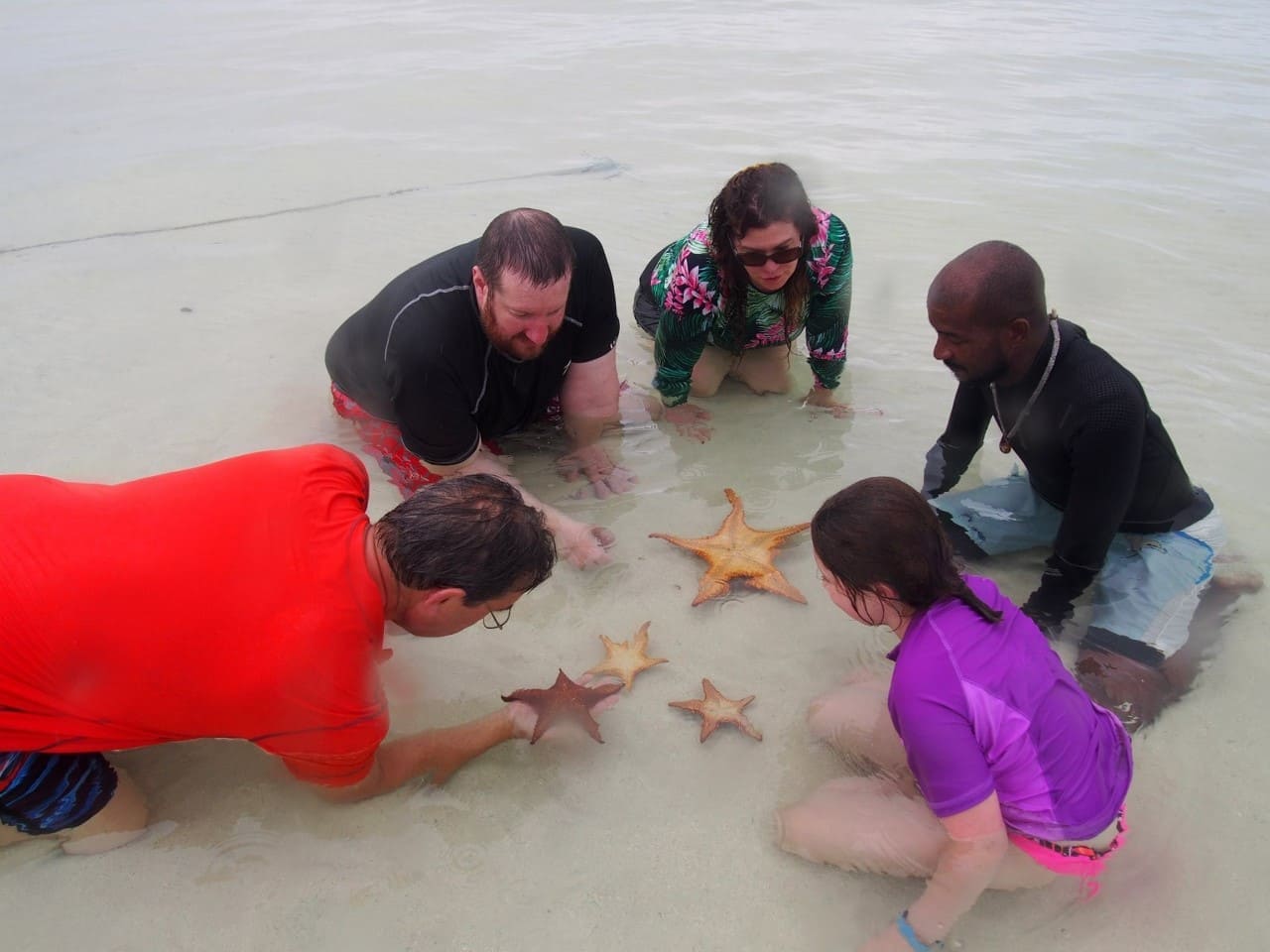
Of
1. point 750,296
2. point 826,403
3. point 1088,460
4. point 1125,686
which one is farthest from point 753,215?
point 1125,686

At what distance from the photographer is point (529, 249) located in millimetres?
3127

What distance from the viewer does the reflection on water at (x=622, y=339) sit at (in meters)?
2.54

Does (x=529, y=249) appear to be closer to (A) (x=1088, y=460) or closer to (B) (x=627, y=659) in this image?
(B) (x=627, y=659)

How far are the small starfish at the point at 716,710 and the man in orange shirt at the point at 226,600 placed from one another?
0.93m

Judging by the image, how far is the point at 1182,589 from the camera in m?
3.15

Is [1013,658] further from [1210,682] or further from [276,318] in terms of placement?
[276,318]

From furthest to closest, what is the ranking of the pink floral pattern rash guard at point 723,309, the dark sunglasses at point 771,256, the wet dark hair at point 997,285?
the pink floral pattern rash guard at point 723,309
the dark sunglasses at point 771,256
the wet dark hair at point 997,285

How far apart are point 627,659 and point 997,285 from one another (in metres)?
1.81

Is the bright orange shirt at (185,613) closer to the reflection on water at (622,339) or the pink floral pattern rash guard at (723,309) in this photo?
the reflection on water at (622,339)

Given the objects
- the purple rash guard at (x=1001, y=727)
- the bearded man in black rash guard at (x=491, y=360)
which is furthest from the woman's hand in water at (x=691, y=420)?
the purple rash guard at (x=1001, y=727)

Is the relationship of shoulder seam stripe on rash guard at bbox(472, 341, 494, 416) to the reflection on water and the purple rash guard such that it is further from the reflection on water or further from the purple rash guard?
the purple rash guard

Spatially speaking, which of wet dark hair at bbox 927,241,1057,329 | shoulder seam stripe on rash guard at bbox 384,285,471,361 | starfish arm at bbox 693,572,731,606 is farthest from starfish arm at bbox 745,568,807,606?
shoulder seam stripe on rash guard at bbox 384,285,471,361

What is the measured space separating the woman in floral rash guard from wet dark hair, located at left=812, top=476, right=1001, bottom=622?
1.87 metres

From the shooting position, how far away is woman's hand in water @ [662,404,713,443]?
4605 millimetres
